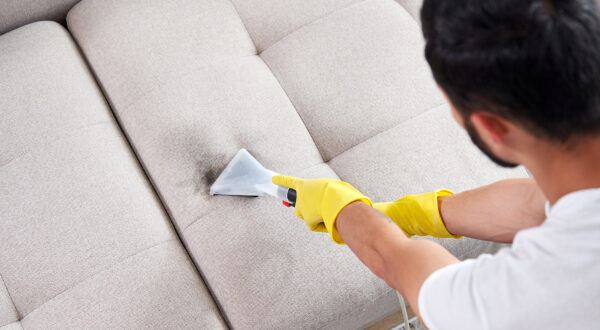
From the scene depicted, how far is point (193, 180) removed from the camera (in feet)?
4.58

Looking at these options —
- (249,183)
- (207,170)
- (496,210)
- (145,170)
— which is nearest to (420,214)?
(496,210)

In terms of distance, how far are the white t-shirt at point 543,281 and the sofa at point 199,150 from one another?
561 millimetres

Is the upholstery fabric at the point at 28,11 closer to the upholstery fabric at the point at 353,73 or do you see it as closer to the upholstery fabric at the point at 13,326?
the upholstery fabric at the point at 353,73

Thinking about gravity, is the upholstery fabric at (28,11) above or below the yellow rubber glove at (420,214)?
above

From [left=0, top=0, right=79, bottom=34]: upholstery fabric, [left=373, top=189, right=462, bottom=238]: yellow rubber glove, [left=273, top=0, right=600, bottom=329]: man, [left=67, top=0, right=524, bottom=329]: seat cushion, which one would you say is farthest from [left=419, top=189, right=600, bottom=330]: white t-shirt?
[left=0, top=0, right=79, bottom=34]: upholstery fabric

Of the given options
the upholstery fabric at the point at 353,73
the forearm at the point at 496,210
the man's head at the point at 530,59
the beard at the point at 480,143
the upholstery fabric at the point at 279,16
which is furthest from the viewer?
the upholstery fabric at the point at 279,16

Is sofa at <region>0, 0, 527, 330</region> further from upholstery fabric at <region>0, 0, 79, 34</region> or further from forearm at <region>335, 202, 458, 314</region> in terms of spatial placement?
forearm at <region>335, 202, 458, 314</region>

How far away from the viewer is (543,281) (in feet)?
2.17

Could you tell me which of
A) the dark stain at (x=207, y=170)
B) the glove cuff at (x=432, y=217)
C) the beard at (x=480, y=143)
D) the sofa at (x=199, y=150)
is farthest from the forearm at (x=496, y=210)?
the dark stain at (x=207, y=170)

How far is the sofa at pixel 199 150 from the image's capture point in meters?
1.26

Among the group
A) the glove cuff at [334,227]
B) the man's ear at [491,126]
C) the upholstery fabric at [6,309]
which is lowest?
the glove cuff at [334,227]

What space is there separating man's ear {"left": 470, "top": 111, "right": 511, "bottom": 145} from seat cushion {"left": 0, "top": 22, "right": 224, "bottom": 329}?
0.85m

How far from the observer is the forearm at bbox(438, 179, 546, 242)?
3.45 ft

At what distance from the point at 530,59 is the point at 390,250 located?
0.47m
